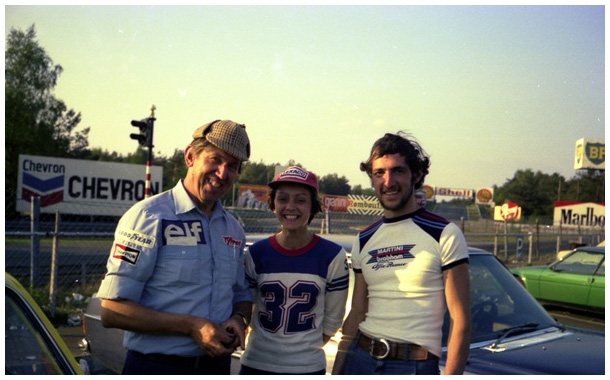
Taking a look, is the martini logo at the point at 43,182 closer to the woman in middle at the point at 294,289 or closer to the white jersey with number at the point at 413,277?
the woman in middle at the point at 294,289

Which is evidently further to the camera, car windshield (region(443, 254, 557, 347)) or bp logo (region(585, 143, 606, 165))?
bp logo (region(585, 143, 606, 165))

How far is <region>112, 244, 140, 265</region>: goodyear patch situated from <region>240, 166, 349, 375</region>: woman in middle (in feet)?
2.04

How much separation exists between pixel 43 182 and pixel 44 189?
902mm

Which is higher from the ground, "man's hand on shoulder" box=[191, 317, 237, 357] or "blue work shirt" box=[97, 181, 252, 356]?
"blue work shirt" box=[97, 181, 252, 356]

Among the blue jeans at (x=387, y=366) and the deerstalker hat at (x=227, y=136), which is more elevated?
the deerstalker hat at (x=227, y=136)

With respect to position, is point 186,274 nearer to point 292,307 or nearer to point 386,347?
point 292,307

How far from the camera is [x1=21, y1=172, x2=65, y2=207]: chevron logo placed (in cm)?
1644

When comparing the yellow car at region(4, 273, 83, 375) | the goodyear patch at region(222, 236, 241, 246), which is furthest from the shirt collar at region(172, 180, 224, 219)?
the yellow car at region(4, 273, 83, 375)

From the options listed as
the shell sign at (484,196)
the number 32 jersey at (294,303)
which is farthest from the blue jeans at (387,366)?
the shell sign at (484,196)

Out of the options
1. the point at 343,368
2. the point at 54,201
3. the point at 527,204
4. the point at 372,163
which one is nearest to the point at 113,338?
the point at 343,368

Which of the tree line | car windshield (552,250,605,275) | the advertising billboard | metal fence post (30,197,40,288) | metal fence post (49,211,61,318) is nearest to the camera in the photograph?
metal fence post (30,197,40,288)

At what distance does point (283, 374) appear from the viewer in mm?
2496

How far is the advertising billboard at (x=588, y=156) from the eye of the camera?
35700 millimetres

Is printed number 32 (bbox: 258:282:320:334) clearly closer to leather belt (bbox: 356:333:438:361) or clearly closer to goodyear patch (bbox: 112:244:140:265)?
leather belt (bbox: 356:333:438:361)
